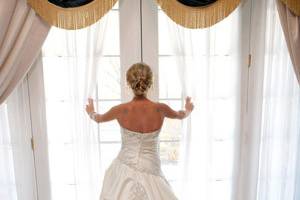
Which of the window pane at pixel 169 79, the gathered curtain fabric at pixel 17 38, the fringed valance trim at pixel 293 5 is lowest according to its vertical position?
the window pane at pixel 169 79

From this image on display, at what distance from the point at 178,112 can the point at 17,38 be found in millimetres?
1010

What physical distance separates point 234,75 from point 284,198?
3.20 feet

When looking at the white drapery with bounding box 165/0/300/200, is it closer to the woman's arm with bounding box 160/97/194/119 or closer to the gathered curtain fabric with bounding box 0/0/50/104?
the woman's arm with bounding box 160/97/194/119

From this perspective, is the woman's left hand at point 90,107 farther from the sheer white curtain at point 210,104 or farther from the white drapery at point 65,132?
the sheer white curtain at point 210,104

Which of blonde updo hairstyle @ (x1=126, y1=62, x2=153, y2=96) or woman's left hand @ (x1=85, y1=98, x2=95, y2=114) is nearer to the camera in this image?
blonde updo hairstyle @ (x1=126, y1=62, x2=153, y2=96)

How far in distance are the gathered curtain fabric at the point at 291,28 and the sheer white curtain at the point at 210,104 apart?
0.25 metres

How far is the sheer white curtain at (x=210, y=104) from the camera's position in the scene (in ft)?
6.44

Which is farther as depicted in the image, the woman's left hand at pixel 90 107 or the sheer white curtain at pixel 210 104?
the sheer white curtain at pixel 210 104

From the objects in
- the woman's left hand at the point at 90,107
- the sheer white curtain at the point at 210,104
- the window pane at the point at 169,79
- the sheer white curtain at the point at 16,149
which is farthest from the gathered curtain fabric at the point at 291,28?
the sheer white curtain at the point at 16,149

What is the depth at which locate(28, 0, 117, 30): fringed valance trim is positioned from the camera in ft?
5.81

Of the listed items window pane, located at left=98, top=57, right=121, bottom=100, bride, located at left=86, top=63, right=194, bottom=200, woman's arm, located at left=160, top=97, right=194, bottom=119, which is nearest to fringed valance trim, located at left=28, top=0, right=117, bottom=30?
window pane, located at left=98, top=57, right=121, bottom=100

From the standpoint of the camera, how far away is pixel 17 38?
1.79m

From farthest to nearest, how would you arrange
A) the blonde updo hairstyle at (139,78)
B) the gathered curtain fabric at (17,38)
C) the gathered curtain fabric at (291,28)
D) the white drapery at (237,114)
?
the white drapery at (237,114) < the gathered curtain fabric at (291,28) < the gathered curtain fabric at (17,38) < the blonde updo hairstyle at (139,78)

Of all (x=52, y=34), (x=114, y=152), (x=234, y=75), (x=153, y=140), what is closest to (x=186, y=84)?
(x=234, y=75)
